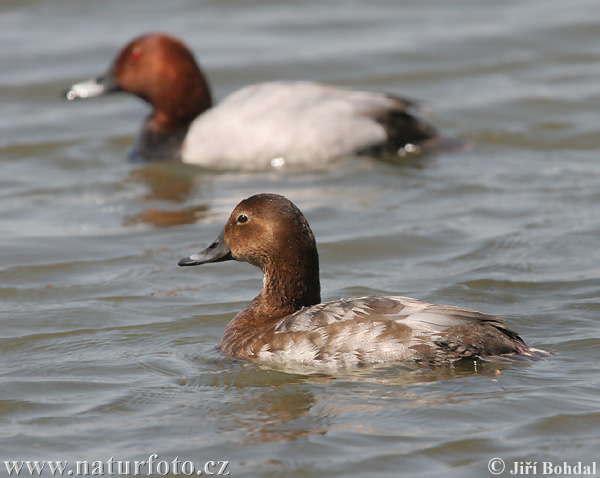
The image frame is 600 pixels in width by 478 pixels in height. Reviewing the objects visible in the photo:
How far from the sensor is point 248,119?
410 inches

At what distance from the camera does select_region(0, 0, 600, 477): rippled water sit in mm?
5066

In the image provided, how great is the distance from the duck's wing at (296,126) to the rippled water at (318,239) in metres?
0.25

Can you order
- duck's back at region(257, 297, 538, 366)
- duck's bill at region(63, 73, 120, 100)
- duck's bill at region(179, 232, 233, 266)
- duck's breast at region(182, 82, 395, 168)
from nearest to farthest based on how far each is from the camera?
duck's back at region(257, 297, 538, 366) → duck's bill at region(179, 232, 233, 266) → duck's breast at region(182, 82, 395, 168) → duck's bill at region(63, 73, 120, 100)

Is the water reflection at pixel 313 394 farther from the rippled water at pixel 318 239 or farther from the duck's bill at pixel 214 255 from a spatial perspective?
the duck's bill at pixel 214 255

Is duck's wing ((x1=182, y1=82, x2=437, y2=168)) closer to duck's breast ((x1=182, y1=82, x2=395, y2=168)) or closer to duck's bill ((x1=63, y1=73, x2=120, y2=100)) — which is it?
duck's breast ((x1=182, y1=82, x2=395, y2=168))

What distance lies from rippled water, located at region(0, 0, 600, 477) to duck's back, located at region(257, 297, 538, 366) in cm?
12

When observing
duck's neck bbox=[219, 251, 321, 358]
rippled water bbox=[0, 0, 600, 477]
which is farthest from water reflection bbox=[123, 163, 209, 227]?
duck's neck bbox=[219, 251, 321, 358]

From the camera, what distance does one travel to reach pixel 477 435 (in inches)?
194

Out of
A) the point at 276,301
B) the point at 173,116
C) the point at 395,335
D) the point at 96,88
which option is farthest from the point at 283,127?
the point at 395,335

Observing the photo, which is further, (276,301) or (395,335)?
(276,301)

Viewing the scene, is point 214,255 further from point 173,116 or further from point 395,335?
point 173,116

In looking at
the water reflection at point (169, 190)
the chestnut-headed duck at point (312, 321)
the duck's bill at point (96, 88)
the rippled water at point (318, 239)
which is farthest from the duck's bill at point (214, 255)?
the duck's bill at point (96, 88)

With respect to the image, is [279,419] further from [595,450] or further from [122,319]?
[122,319]

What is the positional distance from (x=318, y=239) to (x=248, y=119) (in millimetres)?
2366
